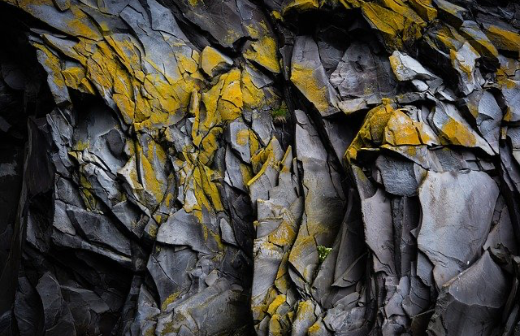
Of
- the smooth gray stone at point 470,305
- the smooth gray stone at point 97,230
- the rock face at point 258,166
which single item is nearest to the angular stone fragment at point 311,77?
the rock face at point 258,166

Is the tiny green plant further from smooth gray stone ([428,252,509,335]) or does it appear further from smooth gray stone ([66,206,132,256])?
smooth gray stone ([428,252,509,335])

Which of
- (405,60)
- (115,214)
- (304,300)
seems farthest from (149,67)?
(304,300)

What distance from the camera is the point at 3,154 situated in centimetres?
1523

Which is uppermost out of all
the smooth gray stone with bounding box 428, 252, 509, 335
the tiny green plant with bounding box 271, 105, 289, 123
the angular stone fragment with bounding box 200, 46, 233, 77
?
the angular stone fragment with bounding box 200, 46, 233, 77

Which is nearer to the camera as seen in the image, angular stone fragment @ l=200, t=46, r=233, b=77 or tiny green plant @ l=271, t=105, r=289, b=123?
tiny green plant @ l=271, t=105, r=289, b=123

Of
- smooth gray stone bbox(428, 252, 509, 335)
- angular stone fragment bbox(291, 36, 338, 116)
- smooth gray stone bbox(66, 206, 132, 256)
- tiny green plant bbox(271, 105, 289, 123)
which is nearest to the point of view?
smooth gray stone bbox(428, 252, 509, 335)

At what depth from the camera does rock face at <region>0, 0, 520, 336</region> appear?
9.08m

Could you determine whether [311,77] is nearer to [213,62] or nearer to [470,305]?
[213,62]

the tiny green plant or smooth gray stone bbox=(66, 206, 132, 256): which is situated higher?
the tiny green plant

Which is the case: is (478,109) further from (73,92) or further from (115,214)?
(73,92)

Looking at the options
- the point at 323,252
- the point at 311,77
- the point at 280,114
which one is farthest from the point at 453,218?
the point at 280,114

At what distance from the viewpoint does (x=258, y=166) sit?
39.9 feet

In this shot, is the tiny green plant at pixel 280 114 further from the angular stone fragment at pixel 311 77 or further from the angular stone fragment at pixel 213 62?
the angular stone fragment at pixel 213 62

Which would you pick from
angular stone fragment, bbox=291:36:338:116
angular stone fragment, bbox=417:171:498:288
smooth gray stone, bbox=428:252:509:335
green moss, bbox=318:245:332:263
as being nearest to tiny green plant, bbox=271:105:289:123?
angular stone fragment, bbox=291:36:338:116
